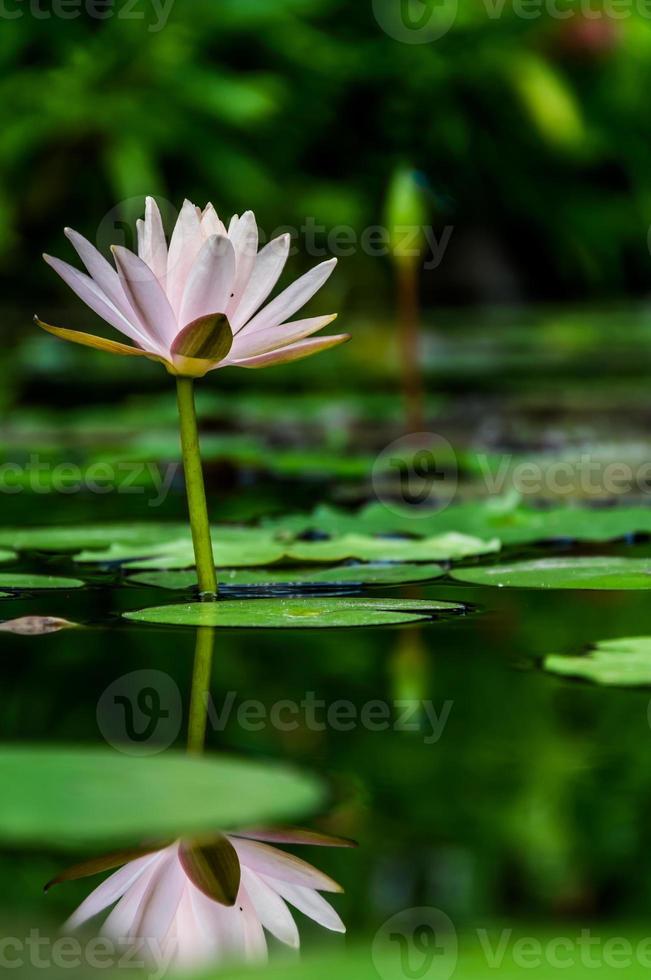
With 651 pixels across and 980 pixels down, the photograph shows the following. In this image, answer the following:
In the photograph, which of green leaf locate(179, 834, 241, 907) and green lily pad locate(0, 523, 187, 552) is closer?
green leaf locate(179, 834, 241, 907)

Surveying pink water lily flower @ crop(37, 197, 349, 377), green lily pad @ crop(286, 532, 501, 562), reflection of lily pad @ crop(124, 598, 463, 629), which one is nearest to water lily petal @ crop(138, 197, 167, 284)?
pink water lily flower @ crop(37, 197, 349, 377)

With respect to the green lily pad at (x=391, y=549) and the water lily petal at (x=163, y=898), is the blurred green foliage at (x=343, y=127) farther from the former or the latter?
the water lily petal at (x=163, y=898)

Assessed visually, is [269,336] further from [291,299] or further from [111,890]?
[111,890]

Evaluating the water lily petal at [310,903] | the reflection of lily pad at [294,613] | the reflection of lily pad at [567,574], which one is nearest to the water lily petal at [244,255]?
the reflection of lily pad at [294,613]

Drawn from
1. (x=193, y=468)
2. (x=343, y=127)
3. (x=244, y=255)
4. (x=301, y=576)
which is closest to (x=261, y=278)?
(x=244, y=255)

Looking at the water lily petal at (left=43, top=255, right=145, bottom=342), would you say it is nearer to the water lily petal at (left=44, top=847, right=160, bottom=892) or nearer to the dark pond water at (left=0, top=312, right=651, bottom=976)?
the dark pond water at (left=0, top=312, right=651, bottom=976)

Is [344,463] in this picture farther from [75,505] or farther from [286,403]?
[286,403]
